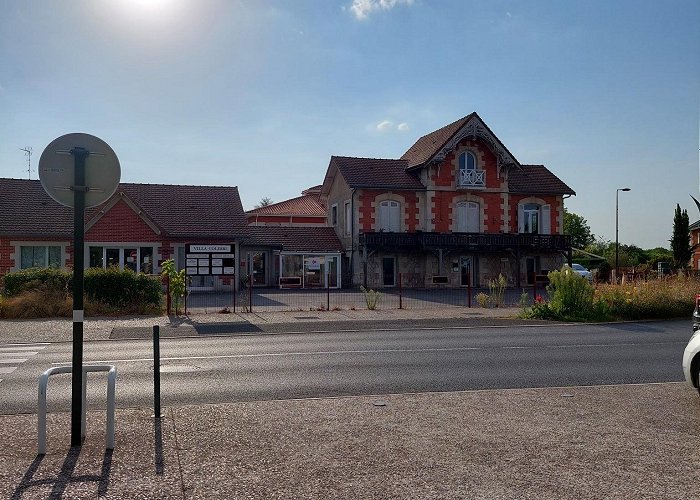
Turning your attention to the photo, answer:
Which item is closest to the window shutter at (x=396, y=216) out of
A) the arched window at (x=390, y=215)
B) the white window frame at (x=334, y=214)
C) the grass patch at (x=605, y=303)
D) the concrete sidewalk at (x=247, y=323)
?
the arched window at (x=390, y=215)

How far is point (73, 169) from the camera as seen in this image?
21.0 ft

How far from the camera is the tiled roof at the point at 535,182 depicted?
44.1m

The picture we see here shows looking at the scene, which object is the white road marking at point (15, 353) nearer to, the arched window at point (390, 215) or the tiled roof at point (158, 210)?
the tiled roof at point (158, 210)

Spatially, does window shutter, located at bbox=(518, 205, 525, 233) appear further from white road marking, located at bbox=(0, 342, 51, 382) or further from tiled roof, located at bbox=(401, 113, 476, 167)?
white road marking, located at bbox=(0, 342, 51, 382)

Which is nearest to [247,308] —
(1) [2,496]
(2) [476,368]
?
(2) [476,368]

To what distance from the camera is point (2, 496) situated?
191 inches

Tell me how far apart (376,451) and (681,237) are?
6510 cm

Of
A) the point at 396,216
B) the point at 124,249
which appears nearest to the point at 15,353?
the point at 124,249

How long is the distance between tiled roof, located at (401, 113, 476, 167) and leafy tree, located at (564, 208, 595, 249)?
57032 millimetres

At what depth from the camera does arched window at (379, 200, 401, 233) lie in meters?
41.8

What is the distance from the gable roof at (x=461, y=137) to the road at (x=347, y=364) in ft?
83.9

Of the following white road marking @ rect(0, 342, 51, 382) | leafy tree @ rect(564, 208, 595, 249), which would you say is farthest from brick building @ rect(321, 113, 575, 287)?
leafy tree @ rect(564, 208, 595, 249)

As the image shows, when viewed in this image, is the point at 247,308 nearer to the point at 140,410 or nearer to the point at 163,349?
the point at 163,349

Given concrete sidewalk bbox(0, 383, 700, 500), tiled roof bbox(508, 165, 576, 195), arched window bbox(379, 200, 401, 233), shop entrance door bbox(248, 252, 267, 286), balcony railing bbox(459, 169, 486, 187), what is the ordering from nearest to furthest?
concrete sidewalk bbox(0, 383, 700, 500), shop entrance door bbox(248, 252, 267, 286), arched window bbox(379, 200, 401, 233), balcony railing bbox(459, 169, 486, 187), tiled roof bbox(508, 165, 576, 195)
